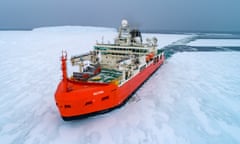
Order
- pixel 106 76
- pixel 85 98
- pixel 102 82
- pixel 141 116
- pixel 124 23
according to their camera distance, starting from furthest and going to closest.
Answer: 1. pixel 124 23
2. pixel 106 76
3. pixel 102 82
4. pixel 141 116
5. pixel 85 98

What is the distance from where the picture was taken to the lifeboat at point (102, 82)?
539 centimetres

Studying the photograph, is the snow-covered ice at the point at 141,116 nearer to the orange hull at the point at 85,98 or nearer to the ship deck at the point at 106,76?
the orange hull at the point at 85,98

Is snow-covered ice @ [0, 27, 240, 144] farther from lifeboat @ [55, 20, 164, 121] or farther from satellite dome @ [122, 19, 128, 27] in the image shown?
satellite dome @ [122, 19, 128, 27]

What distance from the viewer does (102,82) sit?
22.4 feet

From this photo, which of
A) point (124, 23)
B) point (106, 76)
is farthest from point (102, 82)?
point (124, 23)

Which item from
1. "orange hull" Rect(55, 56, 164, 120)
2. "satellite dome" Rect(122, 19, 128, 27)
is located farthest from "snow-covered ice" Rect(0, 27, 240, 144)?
"satellite dome" Rect(122, 19, 128, 27)

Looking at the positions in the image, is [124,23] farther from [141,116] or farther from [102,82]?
[141,116]

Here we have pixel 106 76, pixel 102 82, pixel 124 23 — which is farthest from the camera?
pixel 124 23

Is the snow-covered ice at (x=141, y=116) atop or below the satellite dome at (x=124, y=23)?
below

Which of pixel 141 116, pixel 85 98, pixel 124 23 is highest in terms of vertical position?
pixel 124 23

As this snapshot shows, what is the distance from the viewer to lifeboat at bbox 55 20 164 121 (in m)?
5.39

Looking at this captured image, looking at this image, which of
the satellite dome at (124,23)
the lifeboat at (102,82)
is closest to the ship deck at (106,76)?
the lifeboat at (102,82)

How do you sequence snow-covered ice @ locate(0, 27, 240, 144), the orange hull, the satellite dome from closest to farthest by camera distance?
snow-covered ice @ locate(0, 27, 240, 144), the orange hull, the satellite dome

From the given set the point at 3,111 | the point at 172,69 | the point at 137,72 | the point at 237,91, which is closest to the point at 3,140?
the point at 3,111
